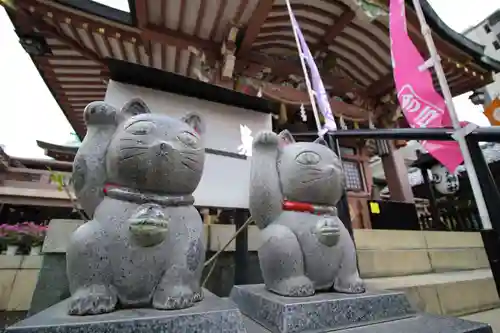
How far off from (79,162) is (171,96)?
1.63m

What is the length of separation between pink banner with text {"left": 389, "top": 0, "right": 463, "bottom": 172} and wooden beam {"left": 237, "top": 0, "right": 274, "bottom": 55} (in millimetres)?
1883

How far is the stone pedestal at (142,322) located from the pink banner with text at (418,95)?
2062mm

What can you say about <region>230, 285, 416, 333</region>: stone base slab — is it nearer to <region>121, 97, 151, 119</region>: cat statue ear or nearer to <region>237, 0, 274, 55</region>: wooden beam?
<region>121, 97, 151, 119</region>: cat statue ear

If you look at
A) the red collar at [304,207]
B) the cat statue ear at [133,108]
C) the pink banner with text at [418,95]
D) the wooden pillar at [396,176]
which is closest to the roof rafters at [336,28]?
the pink banner with text at [418,95]

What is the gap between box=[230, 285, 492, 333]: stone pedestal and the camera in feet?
3.91

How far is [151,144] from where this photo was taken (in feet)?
4.14

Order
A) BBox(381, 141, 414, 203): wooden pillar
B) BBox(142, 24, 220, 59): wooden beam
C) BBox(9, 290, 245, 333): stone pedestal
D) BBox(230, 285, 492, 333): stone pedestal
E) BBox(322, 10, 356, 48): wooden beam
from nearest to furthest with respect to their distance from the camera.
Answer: BBox(9, 290, 245, 333): stone pedestal → BBox(230, 285, 492, 333): stone pedestal → BBox(142, 24, 220, 59): wooden beam → BBox(322, 10, 356, 48): wooden beam → BBox(381, 141, 414, 203): wooden pillar

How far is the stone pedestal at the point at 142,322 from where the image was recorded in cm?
88

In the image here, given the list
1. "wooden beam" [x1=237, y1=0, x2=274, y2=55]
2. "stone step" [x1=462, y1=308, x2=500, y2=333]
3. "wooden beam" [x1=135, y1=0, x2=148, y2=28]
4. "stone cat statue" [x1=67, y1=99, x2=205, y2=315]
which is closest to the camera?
"stone cat statue" [x1=67, y1=99, x2=205, y2=315]

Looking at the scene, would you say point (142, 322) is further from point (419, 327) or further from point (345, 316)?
point (419, 327)

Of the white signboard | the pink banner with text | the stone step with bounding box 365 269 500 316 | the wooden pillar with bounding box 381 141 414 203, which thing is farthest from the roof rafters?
the stone step with bounding box 365 269 500 316

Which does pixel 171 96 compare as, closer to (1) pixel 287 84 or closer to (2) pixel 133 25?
(2) pixel 133 25

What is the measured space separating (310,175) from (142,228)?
97 cm

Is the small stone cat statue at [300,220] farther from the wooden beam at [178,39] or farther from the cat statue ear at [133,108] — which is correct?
the wooden beam at [178,39]
